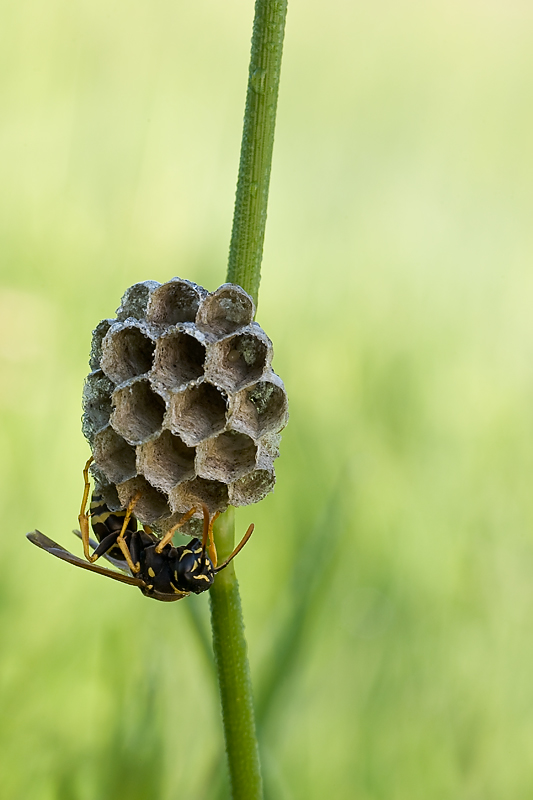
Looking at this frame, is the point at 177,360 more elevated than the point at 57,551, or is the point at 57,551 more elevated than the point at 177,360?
the point at 177,360

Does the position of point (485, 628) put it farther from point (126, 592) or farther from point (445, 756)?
point (126, 592)

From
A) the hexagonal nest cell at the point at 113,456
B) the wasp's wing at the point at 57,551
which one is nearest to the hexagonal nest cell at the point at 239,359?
the hexagonal nest cell at the point at 113,456

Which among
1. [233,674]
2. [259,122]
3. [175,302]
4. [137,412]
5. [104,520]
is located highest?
[259,122]

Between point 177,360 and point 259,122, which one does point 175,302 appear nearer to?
point 177,360

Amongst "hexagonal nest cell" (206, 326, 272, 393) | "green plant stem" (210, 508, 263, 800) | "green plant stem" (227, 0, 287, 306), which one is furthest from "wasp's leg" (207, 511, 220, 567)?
"green plant stem" (227, 0, 287, 306)

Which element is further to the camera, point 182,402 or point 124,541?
point 124,541

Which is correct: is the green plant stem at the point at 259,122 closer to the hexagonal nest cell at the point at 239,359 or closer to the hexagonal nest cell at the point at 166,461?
the hexagonal nest cell at the point at 239,359

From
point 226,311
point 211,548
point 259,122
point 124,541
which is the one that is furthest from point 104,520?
point 259,122
